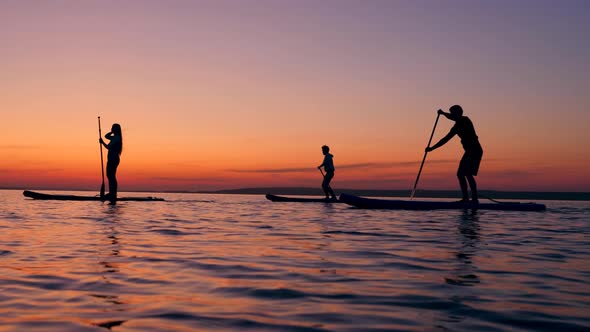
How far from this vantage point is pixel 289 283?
4.85 meters

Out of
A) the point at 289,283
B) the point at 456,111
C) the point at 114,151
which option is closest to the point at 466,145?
the point at 456,111

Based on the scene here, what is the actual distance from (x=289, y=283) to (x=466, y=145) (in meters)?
12.2

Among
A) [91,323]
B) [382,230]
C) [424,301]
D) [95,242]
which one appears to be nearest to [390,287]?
[424,301]

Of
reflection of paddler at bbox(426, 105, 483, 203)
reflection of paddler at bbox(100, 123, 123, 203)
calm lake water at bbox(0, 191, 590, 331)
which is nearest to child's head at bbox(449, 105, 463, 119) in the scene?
reflection of paddler at bbox(426, 105, 483, 203)

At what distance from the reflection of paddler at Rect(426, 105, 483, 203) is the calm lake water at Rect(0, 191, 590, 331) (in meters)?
7.06

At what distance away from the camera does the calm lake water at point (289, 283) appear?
354cm

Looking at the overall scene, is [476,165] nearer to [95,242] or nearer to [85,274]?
[95,242]

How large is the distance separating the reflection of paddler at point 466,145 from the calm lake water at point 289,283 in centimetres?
706

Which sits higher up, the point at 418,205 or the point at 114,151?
the point at 114,151

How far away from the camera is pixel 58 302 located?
13.1 ft

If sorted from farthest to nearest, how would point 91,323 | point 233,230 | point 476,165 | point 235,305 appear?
point 476,165 < point 233,230 < point 235,305 < point 91,323

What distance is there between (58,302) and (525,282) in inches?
149

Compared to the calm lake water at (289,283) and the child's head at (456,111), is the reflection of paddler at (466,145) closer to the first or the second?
the child's head at (456,111)

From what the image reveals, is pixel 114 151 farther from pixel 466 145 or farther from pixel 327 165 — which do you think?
pixel 466 145
